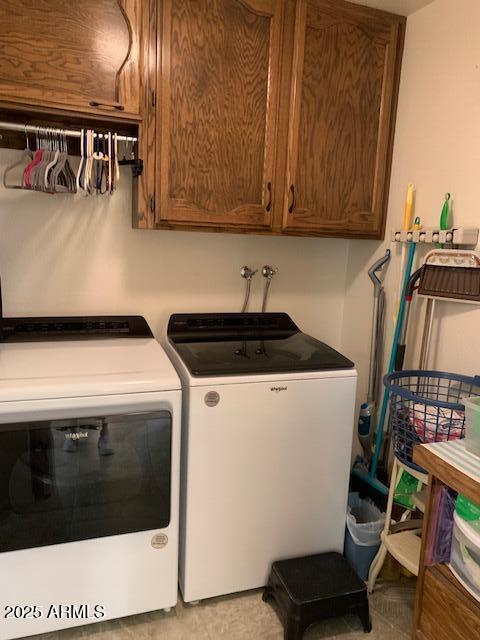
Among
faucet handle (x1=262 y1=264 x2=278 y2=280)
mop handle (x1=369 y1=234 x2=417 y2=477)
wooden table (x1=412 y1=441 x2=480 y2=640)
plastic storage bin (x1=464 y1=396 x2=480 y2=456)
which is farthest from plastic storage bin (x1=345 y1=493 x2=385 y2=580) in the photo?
faucet handle (x1=262 y1=264 x2=278 y2=280)

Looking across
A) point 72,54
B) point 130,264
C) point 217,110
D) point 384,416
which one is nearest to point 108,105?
point 72,54

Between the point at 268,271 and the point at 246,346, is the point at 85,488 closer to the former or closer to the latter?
the point at 246,346

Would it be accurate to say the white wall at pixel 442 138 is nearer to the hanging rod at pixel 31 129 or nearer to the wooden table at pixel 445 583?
the wooden table at pixel 445 583

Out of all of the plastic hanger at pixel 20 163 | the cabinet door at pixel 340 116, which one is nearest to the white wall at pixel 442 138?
the cabinet door at pixel 340 116

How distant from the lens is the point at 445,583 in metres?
1.15

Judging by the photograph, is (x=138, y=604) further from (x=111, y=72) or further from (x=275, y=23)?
(x=275, y=23)

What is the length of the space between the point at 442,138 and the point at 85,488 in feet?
5.92

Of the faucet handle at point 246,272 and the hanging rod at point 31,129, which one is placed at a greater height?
the hanging rod at point 31,129

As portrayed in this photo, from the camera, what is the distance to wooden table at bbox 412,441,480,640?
3.48 ft

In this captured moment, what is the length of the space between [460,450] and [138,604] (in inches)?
46.8

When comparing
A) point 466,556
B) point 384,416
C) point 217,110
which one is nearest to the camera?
point 466,556

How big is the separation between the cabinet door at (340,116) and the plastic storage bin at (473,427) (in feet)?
3.48

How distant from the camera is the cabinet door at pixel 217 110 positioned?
1.69 metres

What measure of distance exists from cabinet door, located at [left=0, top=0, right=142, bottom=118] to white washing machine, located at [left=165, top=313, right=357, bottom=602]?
0.94m
